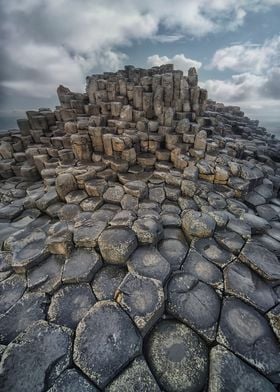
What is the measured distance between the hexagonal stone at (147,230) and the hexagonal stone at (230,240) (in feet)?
3.67

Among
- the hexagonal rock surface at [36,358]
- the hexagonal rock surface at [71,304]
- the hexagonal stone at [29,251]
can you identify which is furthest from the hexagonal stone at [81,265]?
the hexagonal rock surface at [36,358]

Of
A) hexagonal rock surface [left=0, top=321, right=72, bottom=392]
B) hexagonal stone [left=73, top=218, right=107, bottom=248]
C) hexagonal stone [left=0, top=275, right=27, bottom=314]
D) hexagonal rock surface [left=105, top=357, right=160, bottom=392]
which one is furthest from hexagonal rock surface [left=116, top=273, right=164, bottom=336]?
hexagonal stone [left=0, top=275, right=27, bottom=314]

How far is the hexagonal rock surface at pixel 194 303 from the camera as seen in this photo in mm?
2367

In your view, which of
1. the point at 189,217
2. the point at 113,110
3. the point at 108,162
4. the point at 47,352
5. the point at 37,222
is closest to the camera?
the point at 47,352

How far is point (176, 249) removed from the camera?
3301 mm

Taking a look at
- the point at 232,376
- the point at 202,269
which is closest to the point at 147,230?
the point at 202,269

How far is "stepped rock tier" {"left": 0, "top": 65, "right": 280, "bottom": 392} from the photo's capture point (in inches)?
80.1

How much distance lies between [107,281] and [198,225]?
6.28ft

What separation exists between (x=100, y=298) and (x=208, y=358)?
153 centimetres

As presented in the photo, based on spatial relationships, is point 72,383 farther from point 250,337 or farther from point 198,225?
point 198,225

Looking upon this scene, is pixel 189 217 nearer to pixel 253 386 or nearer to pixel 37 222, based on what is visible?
pixel 253 386

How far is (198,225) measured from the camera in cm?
346

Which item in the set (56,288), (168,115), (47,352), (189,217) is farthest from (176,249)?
(168,115)

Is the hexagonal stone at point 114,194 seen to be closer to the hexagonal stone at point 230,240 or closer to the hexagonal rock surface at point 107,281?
the hexagonal rock surface at point 107,281
